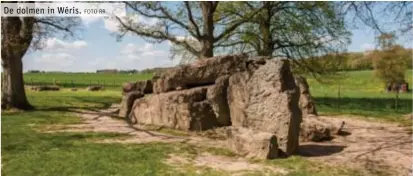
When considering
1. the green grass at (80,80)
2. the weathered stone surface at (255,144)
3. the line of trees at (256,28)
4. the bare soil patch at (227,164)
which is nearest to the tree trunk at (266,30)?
the line of trees at (256,28)

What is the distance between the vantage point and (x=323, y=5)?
27.6 meters

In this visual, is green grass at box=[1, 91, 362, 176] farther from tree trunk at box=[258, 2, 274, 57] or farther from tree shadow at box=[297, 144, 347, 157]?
tree trunk at box=[258, 2, 274, 57]

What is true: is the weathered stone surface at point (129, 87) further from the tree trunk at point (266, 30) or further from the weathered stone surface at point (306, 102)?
the tree trunk at point (266, 30)

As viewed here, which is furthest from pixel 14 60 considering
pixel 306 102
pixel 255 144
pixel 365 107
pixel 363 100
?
pixel 363 100

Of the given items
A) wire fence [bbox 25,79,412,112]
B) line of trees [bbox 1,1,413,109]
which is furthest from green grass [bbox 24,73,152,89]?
line of trees [bbox 1,1,413,109]

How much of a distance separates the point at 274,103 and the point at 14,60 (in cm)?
1348

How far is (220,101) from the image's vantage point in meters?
14.7

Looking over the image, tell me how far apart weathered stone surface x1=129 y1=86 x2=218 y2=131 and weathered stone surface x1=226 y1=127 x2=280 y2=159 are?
3636mm

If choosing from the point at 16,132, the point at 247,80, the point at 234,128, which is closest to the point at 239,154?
the point at 234,128

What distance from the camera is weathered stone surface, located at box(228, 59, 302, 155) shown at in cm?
1107

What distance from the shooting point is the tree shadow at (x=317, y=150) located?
433 inches

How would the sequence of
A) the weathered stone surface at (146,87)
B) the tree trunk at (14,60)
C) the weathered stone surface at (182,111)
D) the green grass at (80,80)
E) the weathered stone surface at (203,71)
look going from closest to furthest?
the weathered stone surface at (182,111) → the weathered stone surface at (203,71) → the weathered stone surface at (146,87) → the tree trunk at (14,60) → the green grass at (80,80)

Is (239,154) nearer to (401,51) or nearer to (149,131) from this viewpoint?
(149,131)

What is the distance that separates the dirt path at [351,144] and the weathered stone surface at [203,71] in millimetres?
2206
